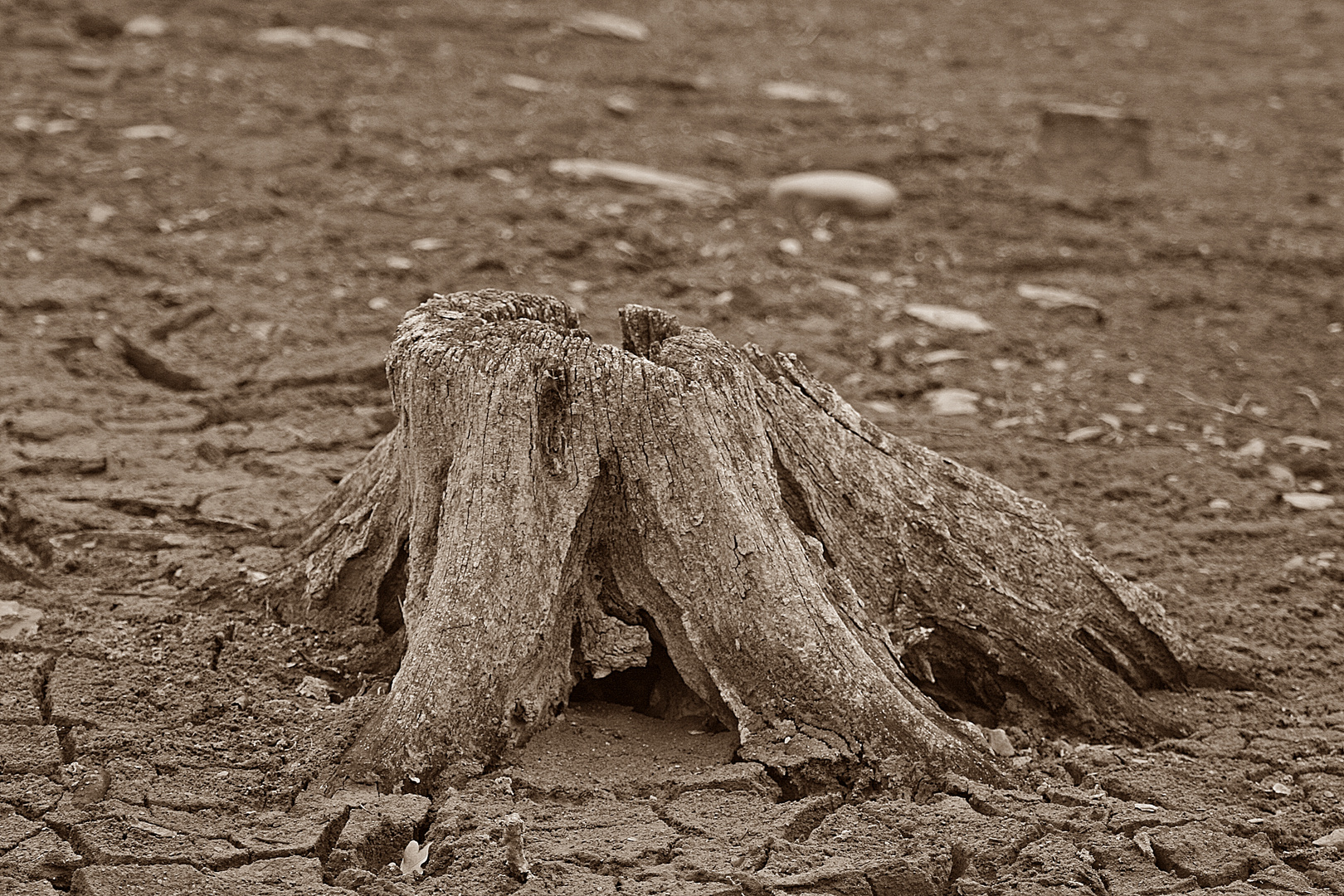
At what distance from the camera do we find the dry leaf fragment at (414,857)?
94.3 inches

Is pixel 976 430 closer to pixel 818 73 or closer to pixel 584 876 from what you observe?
pixel 584 876

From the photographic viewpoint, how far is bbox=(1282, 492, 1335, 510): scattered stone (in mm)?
4062

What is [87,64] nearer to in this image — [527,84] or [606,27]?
[527,84]

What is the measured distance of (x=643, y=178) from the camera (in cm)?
624

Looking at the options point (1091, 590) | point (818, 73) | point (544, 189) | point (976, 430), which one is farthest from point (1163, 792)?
point (818, 73)

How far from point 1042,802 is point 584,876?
86 centimetres

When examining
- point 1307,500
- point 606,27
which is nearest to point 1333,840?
point 1307,500

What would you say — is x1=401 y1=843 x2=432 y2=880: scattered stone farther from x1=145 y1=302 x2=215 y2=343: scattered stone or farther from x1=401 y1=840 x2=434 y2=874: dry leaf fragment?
x1=145 y1=302 x2=215 y2=343: scattered stone

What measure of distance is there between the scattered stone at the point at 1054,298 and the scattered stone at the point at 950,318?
0.30 meters

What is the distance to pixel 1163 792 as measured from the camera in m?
2.70

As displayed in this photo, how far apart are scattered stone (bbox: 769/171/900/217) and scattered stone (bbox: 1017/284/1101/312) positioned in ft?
2.74

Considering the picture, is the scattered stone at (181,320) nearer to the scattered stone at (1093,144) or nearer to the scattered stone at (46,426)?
the scattered stone at (46,426)

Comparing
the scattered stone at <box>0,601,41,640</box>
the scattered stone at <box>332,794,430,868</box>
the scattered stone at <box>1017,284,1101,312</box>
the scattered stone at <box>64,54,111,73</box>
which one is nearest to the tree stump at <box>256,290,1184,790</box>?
the scattered stone at <box>332,794,430,868</box>

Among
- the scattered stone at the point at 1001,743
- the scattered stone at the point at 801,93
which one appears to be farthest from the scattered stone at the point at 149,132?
the scattered stone at the point at 1001,743
